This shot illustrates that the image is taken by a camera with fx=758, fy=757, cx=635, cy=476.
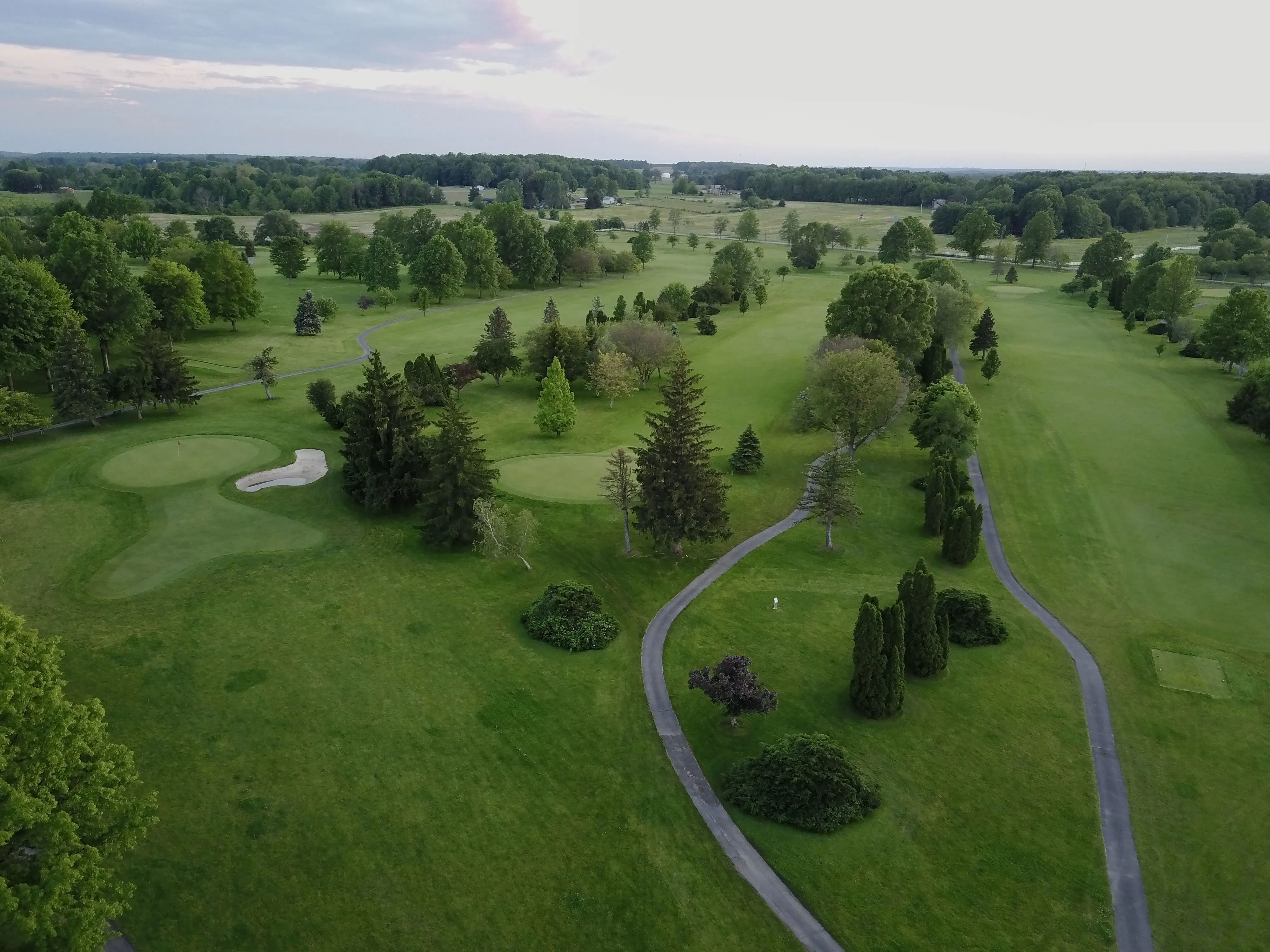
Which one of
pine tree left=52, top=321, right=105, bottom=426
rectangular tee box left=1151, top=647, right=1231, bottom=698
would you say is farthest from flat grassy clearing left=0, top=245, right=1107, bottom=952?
pine tree left=52, top=321, right=105, bottom=426

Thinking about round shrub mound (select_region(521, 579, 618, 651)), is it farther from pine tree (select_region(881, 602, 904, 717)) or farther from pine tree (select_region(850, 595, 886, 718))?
pine tree (select_region(881, 602, 904, 717))

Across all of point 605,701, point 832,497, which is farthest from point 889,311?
point 605,701

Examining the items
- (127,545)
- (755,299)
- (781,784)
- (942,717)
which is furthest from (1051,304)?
(127,545)

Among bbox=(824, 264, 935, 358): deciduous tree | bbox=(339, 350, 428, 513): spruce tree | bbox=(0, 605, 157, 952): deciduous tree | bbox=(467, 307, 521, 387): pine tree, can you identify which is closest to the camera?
bbox=(0, 605, 157, 952): deciduous tree

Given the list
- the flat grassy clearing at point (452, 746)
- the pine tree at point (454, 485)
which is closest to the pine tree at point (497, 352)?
the flat grassy clearing at point (452, 746)

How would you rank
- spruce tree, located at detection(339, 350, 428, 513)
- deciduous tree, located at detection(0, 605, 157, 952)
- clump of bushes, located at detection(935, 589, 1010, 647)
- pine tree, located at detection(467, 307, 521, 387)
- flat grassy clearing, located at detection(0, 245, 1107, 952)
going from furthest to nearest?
pine tree, located at detection(467, 307, 521, 387), spruce tree, located at detection(339, 350, 428, 513), clump of bushes, located at detection(935, 589, 1010, 647), flat grassy clearing, located at detection(0, 245, 1107, 952), deciduous tree, located at detection(0, 605, 157, 952)

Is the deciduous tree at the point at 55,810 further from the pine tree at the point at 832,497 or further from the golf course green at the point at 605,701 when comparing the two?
the pine tree at the point at 832,497
